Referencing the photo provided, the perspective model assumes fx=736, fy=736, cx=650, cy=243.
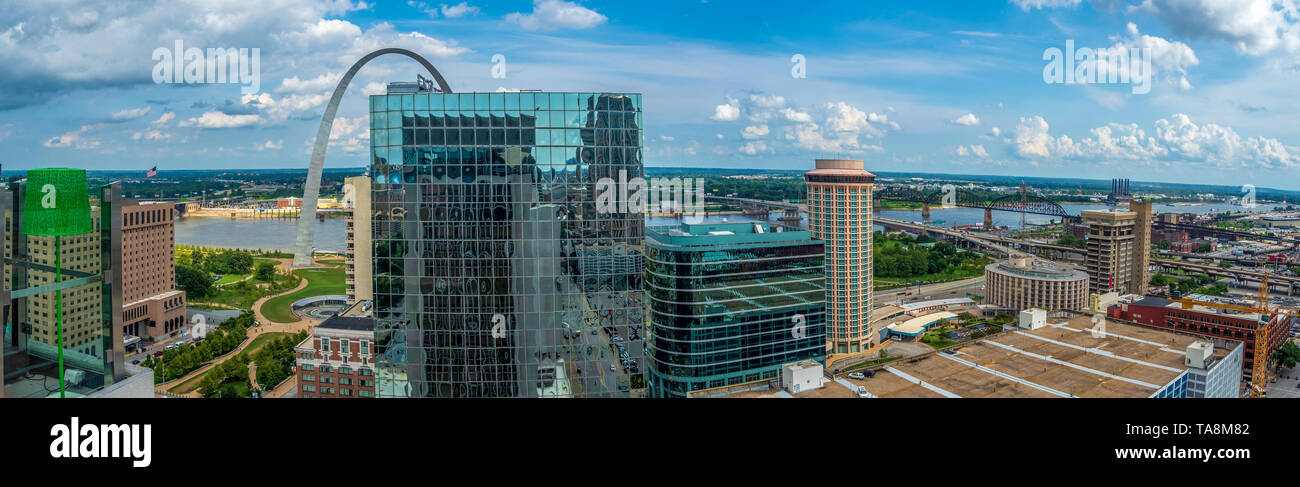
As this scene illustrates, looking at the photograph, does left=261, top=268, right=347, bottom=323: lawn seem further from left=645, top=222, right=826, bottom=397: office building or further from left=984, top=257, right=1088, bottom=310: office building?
left=984, top=257, right=1088, bottom=310: office building

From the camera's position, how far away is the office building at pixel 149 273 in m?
32.0

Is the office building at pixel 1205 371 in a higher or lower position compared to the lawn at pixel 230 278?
higher

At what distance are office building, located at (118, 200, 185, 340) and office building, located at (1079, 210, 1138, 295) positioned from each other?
47422 mm

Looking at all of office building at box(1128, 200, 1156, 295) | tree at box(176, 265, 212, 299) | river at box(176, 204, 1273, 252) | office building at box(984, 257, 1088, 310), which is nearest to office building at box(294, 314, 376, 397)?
tree at box(176, 265, 212, 299)

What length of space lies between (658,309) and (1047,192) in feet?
335

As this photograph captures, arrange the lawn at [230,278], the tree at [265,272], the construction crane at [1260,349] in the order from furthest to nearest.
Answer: the tree at [265,272], the lawn at [230,278], the construction crane at [1260,349]

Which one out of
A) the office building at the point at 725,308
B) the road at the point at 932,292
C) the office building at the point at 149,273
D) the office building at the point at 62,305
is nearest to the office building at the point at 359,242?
the office building at the point at 149,273

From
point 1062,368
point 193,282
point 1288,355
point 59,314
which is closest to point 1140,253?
point 1288,355

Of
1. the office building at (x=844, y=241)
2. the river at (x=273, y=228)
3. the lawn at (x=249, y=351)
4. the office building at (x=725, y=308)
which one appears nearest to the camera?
the office building at (x=725, y=308)

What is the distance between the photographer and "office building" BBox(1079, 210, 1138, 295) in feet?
→ 139

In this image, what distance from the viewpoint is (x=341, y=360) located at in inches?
765

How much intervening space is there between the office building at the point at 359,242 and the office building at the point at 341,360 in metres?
6.51

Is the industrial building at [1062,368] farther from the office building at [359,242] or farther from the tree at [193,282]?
the tree at [193,282]

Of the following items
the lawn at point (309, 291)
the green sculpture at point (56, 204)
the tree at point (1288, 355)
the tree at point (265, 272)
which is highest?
the green sculpture at point (56, 204)
